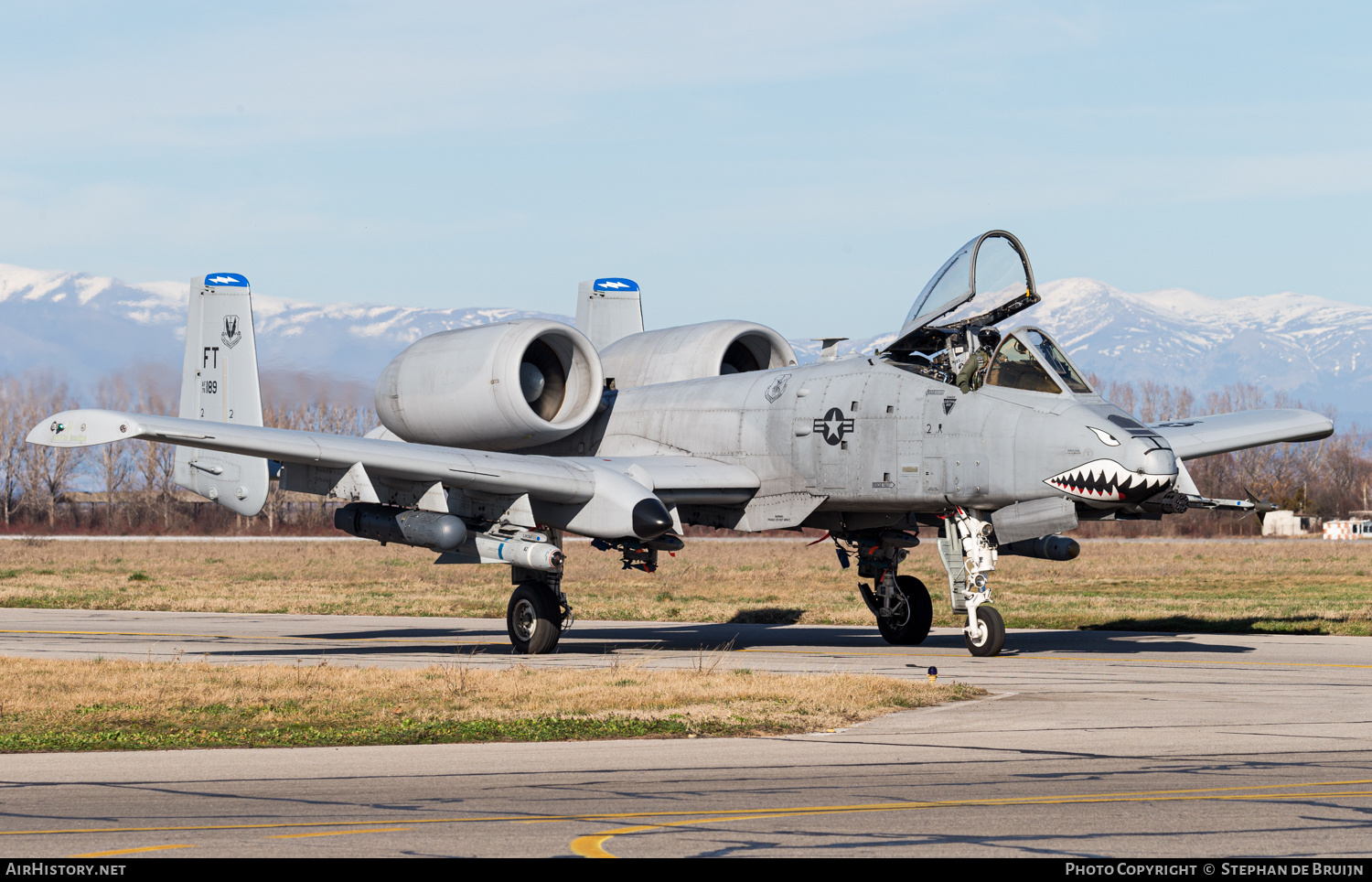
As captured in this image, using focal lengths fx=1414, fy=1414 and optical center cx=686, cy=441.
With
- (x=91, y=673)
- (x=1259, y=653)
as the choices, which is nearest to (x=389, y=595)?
(x=91, y=673)

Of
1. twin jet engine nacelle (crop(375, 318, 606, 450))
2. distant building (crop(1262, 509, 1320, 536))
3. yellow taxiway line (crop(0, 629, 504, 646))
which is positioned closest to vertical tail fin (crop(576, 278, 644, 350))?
twin jet engine nacelle (crop(375, 318, 606, 450))

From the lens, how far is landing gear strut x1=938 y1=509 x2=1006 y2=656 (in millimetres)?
17328

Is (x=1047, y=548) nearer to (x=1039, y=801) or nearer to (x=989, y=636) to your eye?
(x=989, y=636)

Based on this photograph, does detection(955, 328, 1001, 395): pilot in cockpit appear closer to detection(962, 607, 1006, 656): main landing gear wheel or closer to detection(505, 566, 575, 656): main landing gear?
detection(962, 607, 1006, 656): main landing gear wheel

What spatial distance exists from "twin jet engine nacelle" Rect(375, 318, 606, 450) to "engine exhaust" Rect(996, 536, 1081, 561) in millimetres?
6695

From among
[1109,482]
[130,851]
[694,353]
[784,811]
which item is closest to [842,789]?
[784,811]

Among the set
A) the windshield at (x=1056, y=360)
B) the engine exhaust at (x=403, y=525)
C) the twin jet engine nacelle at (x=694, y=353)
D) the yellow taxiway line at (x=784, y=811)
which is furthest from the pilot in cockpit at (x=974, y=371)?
the yellow taxiway line at (x=784, y=811)

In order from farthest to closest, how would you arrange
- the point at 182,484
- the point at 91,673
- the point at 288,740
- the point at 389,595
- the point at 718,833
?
the point at 389,595
the point at 182,484
the point at 91,673
the point at 288,740
the point at 718,833

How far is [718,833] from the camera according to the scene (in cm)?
723

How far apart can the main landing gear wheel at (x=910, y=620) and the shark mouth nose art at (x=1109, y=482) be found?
4.54m

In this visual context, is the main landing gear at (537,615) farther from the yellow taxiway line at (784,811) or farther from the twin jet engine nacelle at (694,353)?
the yellow taxiway line at (784,811)

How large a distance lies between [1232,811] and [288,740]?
718cm

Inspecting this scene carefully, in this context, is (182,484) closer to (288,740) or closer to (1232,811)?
(288,740)

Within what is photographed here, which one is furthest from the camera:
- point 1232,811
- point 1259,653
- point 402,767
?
point 1259,653
